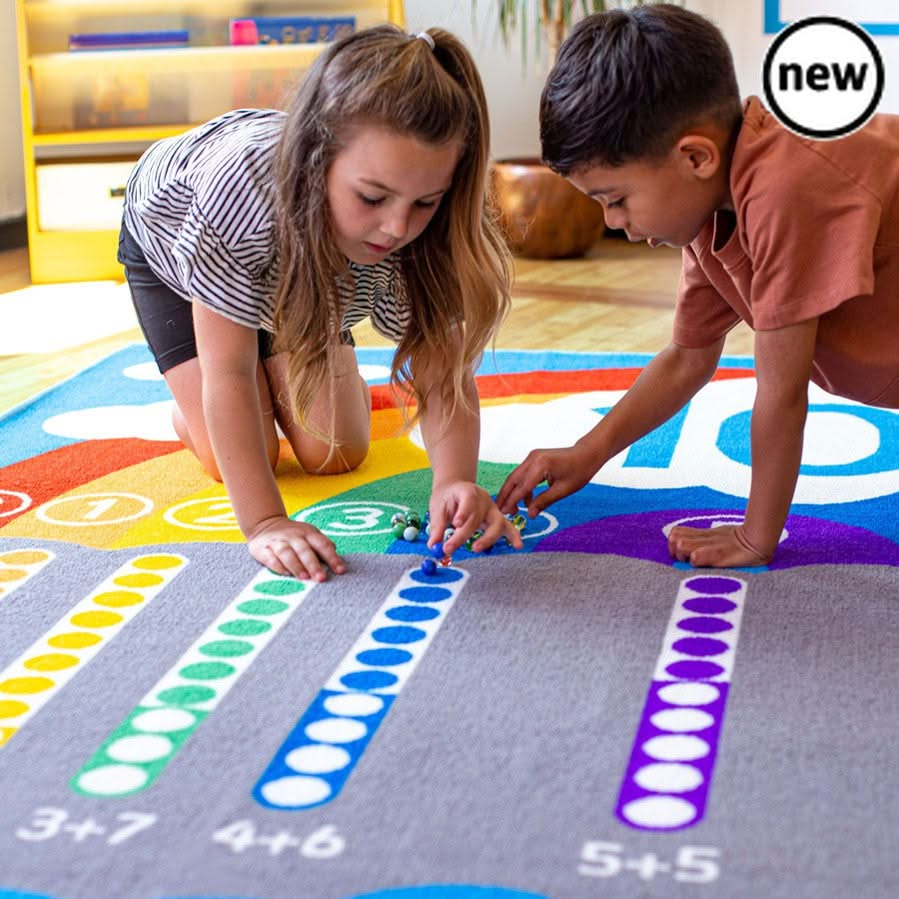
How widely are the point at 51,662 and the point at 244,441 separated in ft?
0.90

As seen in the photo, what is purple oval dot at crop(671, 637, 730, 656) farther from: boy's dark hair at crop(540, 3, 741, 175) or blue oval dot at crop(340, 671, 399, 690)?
boy's dark hair at crop(540, 3, 741, 175)

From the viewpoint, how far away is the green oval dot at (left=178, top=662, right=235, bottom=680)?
3.06 ft

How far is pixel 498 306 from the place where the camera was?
3.92ft

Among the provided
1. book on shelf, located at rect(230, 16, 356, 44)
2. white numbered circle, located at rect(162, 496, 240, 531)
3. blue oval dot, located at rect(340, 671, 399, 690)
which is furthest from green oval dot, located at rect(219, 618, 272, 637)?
book on shelf, located at rect(230, 16, 356, 44)

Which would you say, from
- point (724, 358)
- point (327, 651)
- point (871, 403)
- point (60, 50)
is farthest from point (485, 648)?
point (60, 50)

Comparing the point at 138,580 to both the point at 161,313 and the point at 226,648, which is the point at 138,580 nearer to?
the point at 226,648

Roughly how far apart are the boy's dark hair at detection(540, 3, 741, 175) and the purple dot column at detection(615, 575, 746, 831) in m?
0.36

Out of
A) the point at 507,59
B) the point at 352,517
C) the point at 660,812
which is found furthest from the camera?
the point at 507,59

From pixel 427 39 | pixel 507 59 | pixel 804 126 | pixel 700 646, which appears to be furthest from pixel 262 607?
pixel 507 59

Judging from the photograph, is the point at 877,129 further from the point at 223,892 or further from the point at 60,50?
the point at 60,50

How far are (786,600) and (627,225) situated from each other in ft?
1.10

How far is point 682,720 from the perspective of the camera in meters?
0.85

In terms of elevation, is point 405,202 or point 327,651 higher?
point 405,202

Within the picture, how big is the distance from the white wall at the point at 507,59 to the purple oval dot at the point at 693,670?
87.8 inches
